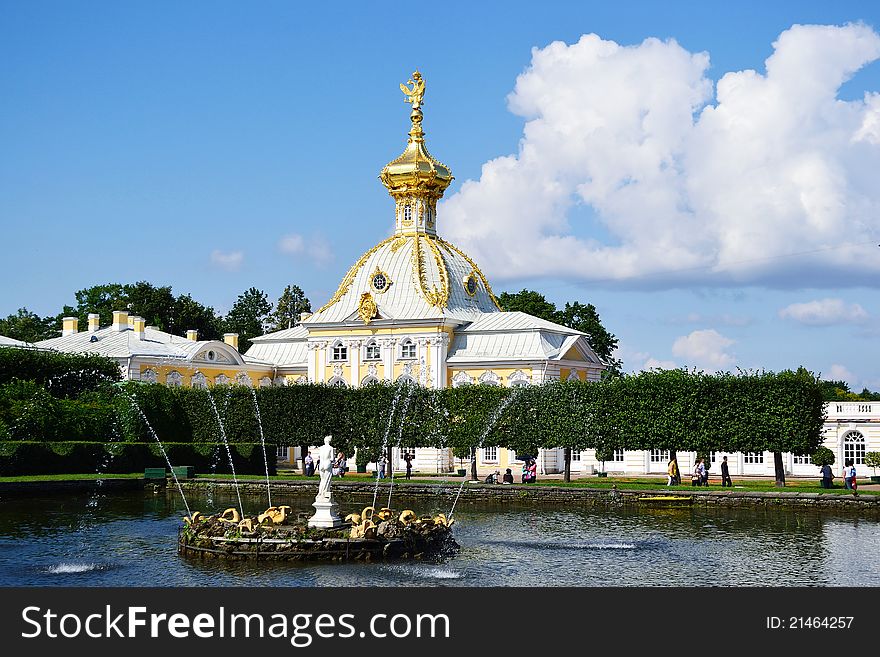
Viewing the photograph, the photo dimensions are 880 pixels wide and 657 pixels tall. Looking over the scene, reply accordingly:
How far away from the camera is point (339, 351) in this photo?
65188mm

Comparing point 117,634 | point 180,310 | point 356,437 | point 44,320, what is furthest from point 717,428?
point 44,320

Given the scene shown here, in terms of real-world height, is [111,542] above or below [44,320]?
below

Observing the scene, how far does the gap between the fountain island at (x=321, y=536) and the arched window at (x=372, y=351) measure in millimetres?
38600

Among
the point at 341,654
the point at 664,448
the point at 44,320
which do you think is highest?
the point at 44,320

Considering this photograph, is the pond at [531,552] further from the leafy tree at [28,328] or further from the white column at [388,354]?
the leafy tree at [28,328]

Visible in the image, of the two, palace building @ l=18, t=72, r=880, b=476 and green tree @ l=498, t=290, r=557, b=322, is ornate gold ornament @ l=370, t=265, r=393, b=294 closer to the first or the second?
palace building @ l=18, t=72, r=880, b=476

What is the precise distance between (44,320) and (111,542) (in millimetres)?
71836

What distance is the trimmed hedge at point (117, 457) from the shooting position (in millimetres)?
45281

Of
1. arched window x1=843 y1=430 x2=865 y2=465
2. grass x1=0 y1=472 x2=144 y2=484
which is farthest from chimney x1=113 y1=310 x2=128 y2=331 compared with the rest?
arched window x1=843 y1=430 x2=865 y2=465

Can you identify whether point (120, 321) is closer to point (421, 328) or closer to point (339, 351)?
point (339, 351)

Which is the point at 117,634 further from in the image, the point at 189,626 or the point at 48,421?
the point at 48,421

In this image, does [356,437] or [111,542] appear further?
[356,437]

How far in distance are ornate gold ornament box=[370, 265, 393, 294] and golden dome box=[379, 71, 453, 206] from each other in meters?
6.67

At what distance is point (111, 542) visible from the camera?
2614cm
